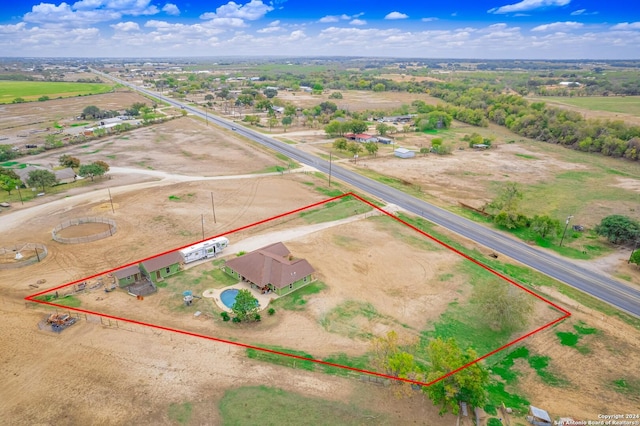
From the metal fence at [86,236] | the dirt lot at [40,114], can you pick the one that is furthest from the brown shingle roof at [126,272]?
the dirt lot at [40,114]

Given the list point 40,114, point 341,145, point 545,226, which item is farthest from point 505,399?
point 40,114

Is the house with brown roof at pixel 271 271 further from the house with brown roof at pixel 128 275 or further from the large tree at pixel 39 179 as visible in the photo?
the large tree at pixel 39 179

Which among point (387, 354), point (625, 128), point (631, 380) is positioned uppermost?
point (625, 128)

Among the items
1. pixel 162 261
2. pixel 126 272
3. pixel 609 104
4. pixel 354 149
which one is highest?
pixel 609 104

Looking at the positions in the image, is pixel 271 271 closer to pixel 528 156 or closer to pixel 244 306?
pixel 244 306

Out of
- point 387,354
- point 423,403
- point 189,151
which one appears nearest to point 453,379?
point 423,403

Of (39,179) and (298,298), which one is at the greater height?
(39,179)

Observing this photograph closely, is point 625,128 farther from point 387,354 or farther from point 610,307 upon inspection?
point 387,354
